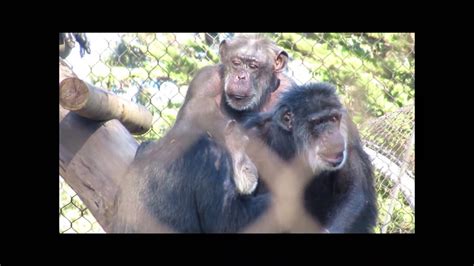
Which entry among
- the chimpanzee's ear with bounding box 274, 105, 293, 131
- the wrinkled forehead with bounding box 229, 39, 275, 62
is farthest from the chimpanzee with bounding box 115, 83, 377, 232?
the wrinkled forehead with bounding box 229, 39, 275, 62

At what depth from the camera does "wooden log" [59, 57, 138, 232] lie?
2.54 m

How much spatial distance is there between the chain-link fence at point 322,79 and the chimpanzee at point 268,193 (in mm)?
397

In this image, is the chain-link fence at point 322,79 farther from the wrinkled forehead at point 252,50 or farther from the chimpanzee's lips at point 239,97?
the chimpanzee's lips at point 239,97

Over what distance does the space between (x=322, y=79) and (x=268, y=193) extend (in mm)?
817

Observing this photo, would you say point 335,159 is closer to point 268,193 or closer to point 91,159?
point 268,193

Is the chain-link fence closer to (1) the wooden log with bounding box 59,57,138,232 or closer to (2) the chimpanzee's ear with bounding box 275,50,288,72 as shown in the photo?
(2) the chimpanzee's ear with bounding box 275,50,288,72

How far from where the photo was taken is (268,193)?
2.52 meters

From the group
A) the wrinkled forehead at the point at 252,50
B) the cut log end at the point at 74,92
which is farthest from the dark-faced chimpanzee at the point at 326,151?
the cut log end at the point at 74,92

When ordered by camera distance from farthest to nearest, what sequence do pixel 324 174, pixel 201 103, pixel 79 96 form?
1. pixel 201 103
2. pixel 324 174
3. pixel 79 96

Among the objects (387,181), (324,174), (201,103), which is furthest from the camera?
(387,181)

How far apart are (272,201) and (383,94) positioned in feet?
3.57
